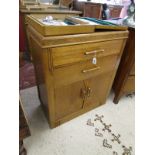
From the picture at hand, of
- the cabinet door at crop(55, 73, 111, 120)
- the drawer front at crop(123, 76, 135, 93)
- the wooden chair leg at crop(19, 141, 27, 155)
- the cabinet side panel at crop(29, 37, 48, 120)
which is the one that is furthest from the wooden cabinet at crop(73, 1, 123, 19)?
the wooden chair leg at crop(19, 141, 27, 155)

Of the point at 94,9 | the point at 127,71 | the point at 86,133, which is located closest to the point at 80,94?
the point at 86,133

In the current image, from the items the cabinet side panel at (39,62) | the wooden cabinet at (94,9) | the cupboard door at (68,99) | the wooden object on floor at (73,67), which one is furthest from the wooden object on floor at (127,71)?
the wooden cabinet at (94,9)

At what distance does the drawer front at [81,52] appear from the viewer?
831mm

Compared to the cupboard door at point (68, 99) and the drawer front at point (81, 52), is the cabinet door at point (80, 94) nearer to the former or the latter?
the cupboard door at point (68, 99)

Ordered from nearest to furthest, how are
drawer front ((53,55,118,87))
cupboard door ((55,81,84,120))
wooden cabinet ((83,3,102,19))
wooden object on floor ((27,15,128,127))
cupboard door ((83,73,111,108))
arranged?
wooden object on floor ((27,15,128,127)), drawer front ((53,55,118,87)), cupboard door ((55,81,84,120)), cupboard door ((83,73,111,108)), wooden cabinet ((83,3,102,19))

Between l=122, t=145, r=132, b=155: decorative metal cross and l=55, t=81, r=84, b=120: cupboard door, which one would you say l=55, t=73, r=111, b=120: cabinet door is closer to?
l=55, t=81, r=84, b=120: cupboard door

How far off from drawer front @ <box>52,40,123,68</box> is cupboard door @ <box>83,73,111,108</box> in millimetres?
246

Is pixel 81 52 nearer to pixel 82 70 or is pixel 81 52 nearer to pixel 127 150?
pixel 82 70

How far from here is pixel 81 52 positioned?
0.92 m

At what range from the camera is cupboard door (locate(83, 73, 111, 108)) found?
1.21 metres

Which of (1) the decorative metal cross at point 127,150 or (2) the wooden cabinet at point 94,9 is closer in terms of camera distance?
(1) the decorative metal cross at point 127,150

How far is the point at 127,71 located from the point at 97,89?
0.36m

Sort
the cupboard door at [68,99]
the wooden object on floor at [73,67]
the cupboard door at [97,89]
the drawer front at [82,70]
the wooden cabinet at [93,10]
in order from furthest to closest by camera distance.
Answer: the wooden cabinet at [93,10] → the cupboard door at [97,89] → the cupboard door at [68,99] → the drawer front at [82,70] → the wooden object on floor at [73,67]

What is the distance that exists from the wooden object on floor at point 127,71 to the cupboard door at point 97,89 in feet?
0.64
